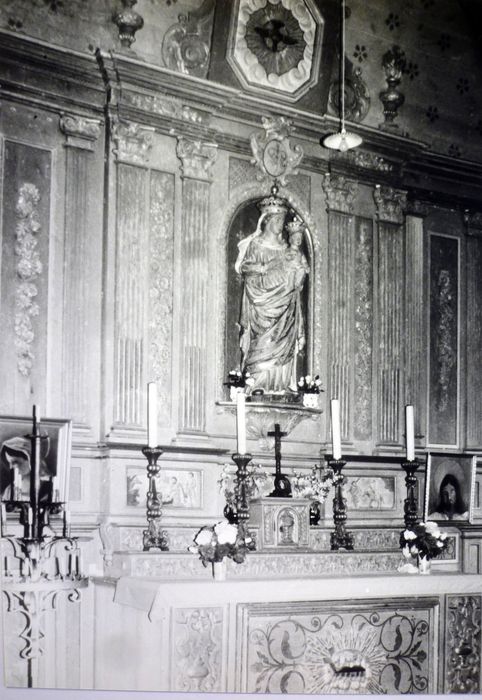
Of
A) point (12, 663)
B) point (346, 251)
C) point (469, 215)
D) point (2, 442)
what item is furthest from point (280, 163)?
point (12, 663)

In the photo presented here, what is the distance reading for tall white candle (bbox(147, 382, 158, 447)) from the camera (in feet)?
21.5

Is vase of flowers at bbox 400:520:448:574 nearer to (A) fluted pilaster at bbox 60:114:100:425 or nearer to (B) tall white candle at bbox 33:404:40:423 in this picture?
(A) fluted pilaster at bbox 60:114:100:425

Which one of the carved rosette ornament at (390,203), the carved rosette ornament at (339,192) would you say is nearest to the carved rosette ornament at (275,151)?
the carved rosette ornament at (339,192)

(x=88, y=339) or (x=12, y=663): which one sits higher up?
(x=88, y=339)

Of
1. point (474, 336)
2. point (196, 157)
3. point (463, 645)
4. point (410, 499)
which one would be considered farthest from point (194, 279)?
point (463, 645)

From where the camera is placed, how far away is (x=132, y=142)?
721 cm

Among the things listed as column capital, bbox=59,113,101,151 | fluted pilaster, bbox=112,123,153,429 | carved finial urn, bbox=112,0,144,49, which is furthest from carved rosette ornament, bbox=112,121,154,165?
carved finial urn, bbox=112,0,144,49

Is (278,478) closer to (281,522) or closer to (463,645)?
(281,522)

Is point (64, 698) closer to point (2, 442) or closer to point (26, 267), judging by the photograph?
point (2, 442)

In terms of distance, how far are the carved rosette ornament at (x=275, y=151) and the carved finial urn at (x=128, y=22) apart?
121 centimetres

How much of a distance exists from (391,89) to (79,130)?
2.82m

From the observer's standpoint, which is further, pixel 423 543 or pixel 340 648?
pixel 423 543

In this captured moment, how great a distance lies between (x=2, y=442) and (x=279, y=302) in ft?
8.00

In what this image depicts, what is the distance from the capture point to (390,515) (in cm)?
809
